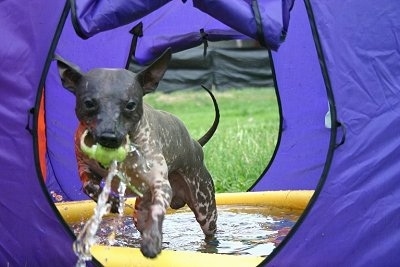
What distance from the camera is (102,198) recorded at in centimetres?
394

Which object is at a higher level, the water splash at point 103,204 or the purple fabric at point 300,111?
the purple fabric at point 300,111

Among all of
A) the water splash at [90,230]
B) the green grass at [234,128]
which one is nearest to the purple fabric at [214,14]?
the water splash at [90,230]

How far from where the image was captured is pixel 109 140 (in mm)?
3738

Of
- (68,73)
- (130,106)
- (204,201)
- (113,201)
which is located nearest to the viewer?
(130,106)

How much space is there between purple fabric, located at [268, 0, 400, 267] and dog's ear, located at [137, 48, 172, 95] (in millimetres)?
724

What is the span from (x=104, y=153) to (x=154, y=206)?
329 millimetres

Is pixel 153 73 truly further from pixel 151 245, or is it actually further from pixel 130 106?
pixel 151 245

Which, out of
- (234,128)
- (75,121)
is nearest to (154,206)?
(75,121)

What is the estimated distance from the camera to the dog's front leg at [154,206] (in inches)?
147

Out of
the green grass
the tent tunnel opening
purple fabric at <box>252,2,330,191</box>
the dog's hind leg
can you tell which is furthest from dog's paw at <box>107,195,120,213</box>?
the green grass

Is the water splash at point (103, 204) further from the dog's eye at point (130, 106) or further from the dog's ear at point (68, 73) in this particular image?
the dog's ear at point (68, 73)

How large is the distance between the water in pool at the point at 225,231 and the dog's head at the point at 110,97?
3.80ft

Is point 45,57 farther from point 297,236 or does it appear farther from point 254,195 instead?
point 254,195

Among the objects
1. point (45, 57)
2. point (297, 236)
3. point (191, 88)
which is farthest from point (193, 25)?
point (191, 88)
